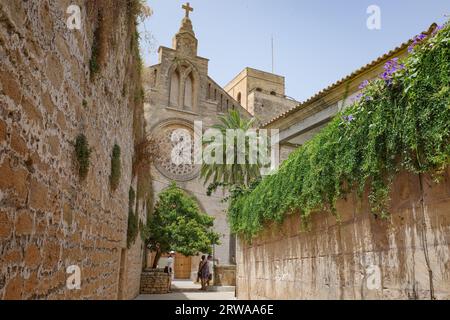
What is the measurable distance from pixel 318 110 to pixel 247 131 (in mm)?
9295

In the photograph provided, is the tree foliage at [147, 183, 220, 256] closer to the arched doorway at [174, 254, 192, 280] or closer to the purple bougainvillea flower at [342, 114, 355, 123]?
the arched doorway at [174, 254, 192, 280]

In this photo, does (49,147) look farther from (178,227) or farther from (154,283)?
(178,227)

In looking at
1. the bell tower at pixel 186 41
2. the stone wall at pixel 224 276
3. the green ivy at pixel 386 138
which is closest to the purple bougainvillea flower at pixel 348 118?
the green ivy at pixel 386 138

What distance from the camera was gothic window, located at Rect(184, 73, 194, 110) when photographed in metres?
23.8

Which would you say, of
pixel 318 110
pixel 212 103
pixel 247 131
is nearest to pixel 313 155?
pixel 318 110

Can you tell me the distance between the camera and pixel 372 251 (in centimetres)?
477

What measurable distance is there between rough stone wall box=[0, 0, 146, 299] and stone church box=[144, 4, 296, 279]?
16121 millimetres

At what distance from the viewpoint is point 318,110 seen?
33.9 ft

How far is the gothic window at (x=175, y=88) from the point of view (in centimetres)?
2348

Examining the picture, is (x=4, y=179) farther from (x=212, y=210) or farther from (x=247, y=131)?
(x=212, y=210)

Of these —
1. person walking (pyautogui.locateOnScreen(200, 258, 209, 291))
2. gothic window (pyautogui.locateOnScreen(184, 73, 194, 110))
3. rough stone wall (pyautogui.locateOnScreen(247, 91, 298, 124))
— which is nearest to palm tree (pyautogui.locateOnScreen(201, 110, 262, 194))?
person walking (pyautogui.locateOnScreen(200, 258, 209, 291))

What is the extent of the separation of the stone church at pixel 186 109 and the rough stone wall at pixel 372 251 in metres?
14.2

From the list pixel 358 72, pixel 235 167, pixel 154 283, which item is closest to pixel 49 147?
pixel 358 72

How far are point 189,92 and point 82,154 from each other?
68.2ft
